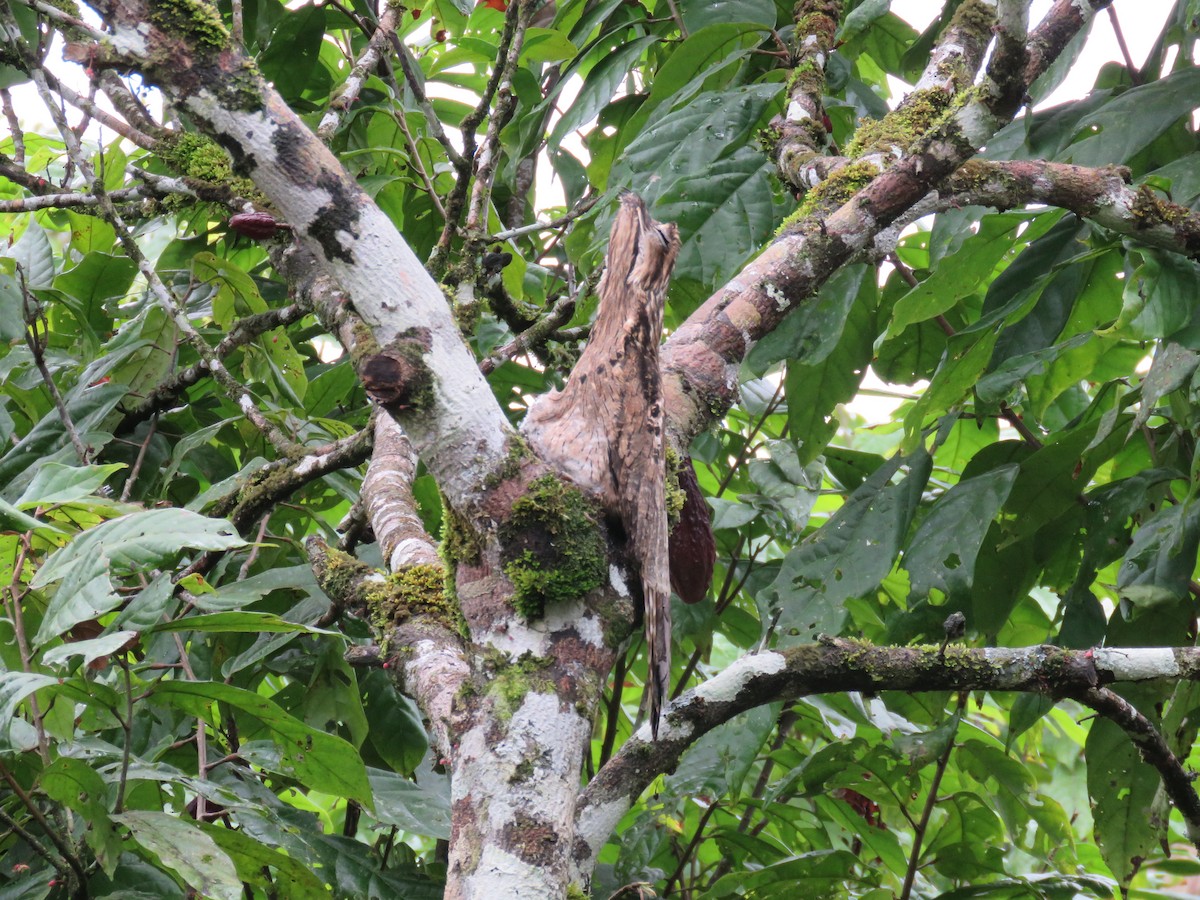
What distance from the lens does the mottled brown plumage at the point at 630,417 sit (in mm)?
1123

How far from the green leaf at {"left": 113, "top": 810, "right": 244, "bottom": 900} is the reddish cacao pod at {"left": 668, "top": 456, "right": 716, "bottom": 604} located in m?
0.63

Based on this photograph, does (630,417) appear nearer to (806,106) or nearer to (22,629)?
(22,629)

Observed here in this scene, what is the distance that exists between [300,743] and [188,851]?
22cm

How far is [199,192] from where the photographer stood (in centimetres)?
175

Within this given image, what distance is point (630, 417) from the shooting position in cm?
119

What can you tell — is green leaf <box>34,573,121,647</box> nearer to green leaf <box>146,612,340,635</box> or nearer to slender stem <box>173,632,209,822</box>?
green leaf <box>146,612,340,635</box>

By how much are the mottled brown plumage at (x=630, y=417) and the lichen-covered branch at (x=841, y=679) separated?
5 cm

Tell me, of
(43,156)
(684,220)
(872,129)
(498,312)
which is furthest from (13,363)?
(872,129)

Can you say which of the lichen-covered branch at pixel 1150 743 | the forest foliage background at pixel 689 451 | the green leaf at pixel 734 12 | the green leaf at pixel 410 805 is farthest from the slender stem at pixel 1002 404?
the green leaf at pixel 410 805

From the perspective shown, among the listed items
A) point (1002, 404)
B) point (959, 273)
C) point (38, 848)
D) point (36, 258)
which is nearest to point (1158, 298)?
point (959, 273)

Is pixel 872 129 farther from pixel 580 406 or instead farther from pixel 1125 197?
pixel 580 406

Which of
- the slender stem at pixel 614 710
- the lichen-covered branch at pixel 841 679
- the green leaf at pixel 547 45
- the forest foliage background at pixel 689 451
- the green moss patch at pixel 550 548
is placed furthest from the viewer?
the green leaf at pixel 547 45

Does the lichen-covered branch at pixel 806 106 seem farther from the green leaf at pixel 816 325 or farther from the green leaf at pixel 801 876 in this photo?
the green leaf at pixel 801 876

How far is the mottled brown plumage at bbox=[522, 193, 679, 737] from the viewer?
3.68 ft
